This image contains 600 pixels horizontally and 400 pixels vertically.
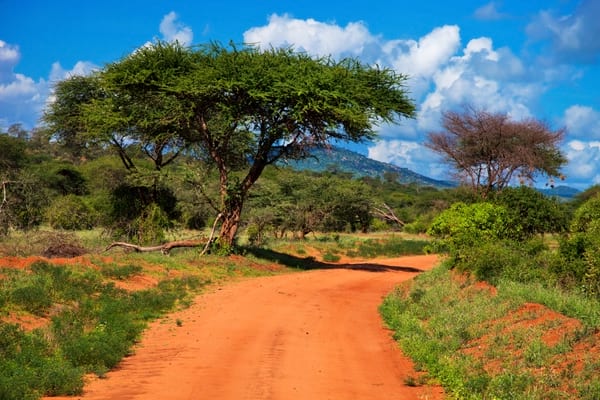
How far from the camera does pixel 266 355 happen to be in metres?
11.1

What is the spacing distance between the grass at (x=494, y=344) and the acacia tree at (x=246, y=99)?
12.1m

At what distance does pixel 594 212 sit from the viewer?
1645 centimetres

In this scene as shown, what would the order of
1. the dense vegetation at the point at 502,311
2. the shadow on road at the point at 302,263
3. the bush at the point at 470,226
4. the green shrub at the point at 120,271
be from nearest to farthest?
the dense vegetation at the point at 502,311 → the green shrub at the point at 120,271 → the bush at the point at 470,226 → the shadow on road at the point at 302,263

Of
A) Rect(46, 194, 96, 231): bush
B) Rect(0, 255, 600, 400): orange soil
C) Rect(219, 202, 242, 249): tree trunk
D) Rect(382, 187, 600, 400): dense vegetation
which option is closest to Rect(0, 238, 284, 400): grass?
Rect(0, 255, 600, 400): orange soil

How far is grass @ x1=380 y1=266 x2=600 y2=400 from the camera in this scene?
810 cm

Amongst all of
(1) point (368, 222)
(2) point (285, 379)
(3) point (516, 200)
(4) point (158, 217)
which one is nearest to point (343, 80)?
(3) point (516, 200)

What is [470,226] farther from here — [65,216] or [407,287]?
[65,216]

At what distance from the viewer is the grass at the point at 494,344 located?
319 inches

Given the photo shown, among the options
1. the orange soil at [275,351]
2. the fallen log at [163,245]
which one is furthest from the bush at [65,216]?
the orange soil at [275,351]

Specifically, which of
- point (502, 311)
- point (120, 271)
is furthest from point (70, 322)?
point (502, 311)

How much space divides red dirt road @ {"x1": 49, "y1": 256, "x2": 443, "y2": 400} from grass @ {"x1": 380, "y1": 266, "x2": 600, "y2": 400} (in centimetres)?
48

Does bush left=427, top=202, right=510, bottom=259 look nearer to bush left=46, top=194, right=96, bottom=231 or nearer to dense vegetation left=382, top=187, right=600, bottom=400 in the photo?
dense vegetation left=382, top=187, right=600, bottom=400

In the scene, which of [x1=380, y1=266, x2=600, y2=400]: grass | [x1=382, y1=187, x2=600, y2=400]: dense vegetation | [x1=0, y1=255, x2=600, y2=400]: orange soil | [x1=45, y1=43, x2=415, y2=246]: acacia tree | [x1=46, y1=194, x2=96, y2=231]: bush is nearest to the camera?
[x1=380, y1=266, x2=600, y2=400]: grass

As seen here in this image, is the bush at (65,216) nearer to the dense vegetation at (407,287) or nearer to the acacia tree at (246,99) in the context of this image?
the dense vegetation at (407,287)
